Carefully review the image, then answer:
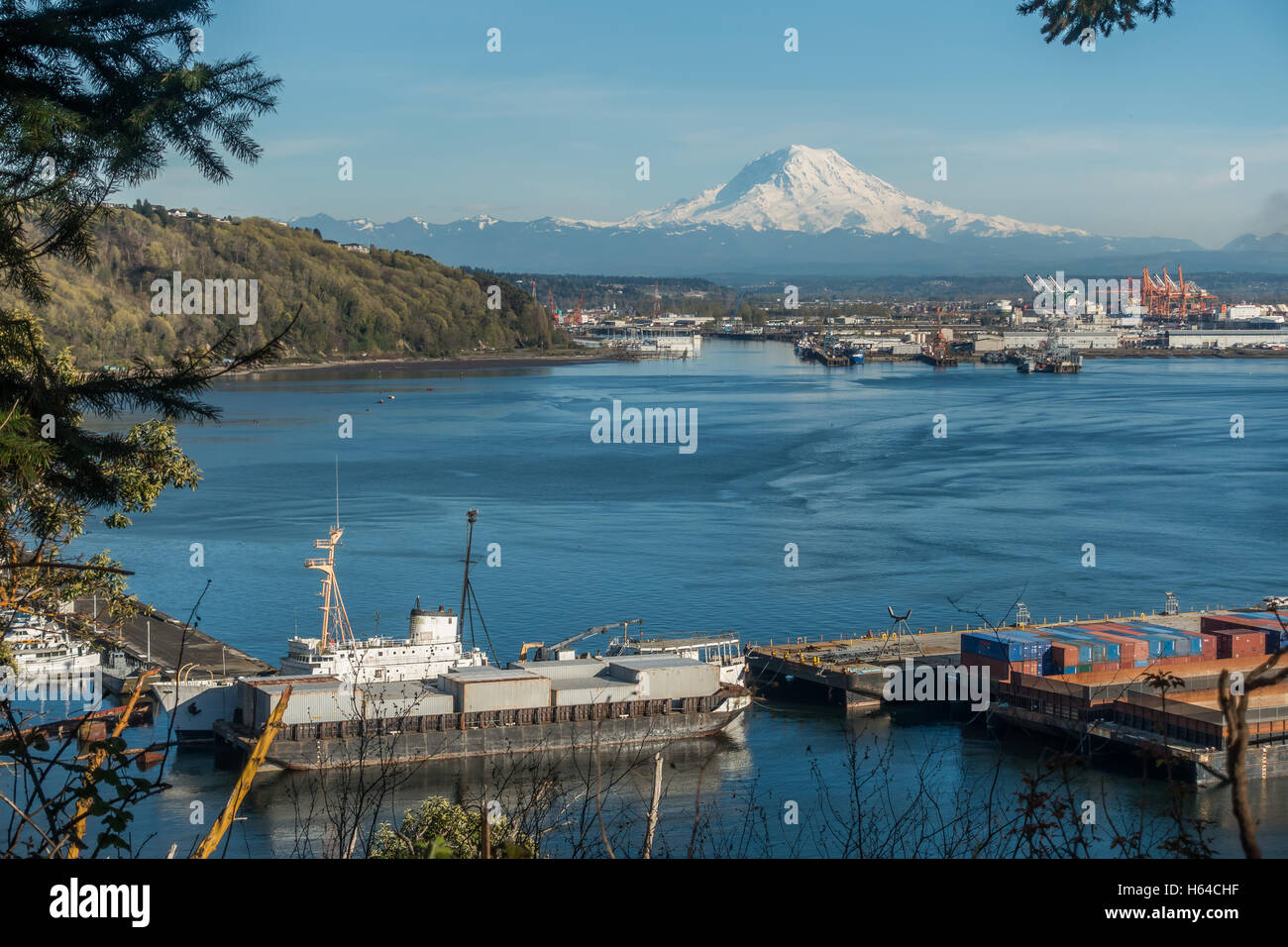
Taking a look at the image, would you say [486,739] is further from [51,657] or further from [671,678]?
[51,657]

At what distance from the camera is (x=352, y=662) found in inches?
282

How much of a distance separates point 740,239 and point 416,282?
97653 mm

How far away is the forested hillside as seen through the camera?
88.2 ft

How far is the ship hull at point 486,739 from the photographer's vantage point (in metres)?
6.55

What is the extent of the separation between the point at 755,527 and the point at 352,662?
6.26m

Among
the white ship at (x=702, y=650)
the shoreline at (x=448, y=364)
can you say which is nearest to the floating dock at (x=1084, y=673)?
the white ship at (x=702, y=650)

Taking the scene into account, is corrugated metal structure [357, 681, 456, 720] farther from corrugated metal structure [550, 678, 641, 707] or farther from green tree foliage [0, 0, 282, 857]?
green tree foliage [0, 0, 282, 857]

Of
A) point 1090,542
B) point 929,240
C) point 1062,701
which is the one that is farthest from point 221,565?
point 929,240

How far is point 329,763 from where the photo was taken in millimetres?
6559

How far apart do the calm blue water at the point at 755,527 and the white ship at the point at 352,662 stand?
0.34 metres

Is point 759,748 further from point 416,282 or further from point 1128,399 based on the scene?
point 416,282

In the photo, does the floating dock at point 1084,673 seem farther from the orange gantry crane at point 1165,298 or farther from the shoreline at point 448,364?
the orange gantry crane at point 1165,298

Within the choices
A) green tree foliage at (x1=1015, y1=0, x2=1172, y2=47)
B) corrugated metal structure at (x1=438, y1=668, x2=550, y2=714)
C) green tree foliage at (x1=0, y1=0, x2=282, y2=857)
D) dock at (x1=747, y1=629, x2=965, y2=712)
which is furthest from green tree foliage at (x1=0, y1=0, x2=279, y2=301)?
dock at (x1=747, y1=629, x2=965, y2=712)

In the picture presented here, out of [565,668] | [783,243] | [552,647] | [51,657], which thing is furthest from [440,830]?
[783,243]
